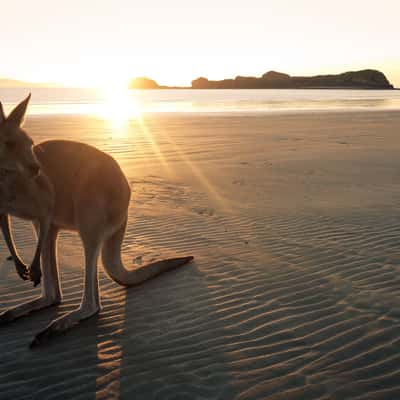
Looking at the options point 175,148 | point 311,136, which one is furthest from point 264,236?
point 311,136

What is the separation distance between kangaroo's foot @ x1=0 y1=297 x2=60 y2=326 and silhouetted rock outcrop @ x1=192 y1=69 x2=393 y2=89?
11774 cm

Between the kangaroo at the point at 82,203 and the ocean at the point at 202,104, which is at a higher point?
the ocean at the point at 202,104

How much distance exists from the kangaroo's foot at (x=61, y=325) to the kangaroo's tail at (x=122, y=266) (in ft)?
1.14

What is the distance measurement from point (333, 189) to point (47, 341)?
17.6 feet

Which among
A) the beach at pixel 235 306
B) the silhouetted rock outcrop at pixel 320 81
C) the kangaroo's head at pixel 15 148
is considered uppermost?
the silhouetted rock outcrop at pixel 320 81

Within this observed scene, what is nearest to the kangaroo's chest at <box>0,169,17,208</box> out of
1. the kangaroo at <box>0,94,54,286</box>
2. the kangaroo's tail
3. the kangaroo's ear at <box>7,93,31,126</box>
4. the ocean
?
the kangaroo at <box>0,94,54,286</box>

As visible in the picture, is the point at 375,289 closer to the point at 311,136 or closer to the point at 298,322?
the point at 298,322

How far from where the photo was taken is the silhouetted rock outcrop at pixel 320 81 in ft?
376

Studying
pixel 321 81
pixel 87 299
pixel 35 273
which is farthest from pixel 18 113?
pixel 321 81

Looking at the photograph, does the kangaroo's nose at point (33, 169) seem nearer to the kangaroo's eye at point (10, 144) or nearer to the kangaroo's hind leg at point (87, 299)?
the kangaroo's eye at point (10, 144)

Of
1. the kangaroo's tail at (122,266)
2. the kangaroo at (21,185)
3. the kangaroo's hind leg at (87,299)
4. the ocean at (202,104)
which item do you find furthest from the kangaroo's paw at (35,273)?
the ocean at (202,104)

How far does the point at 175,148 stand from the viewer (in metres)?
11.8

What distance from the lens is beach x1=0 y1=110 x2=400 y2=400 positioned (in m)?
2.48

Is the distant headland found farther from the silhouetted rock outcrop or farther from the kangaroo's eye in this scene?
the kangaroo's eye
